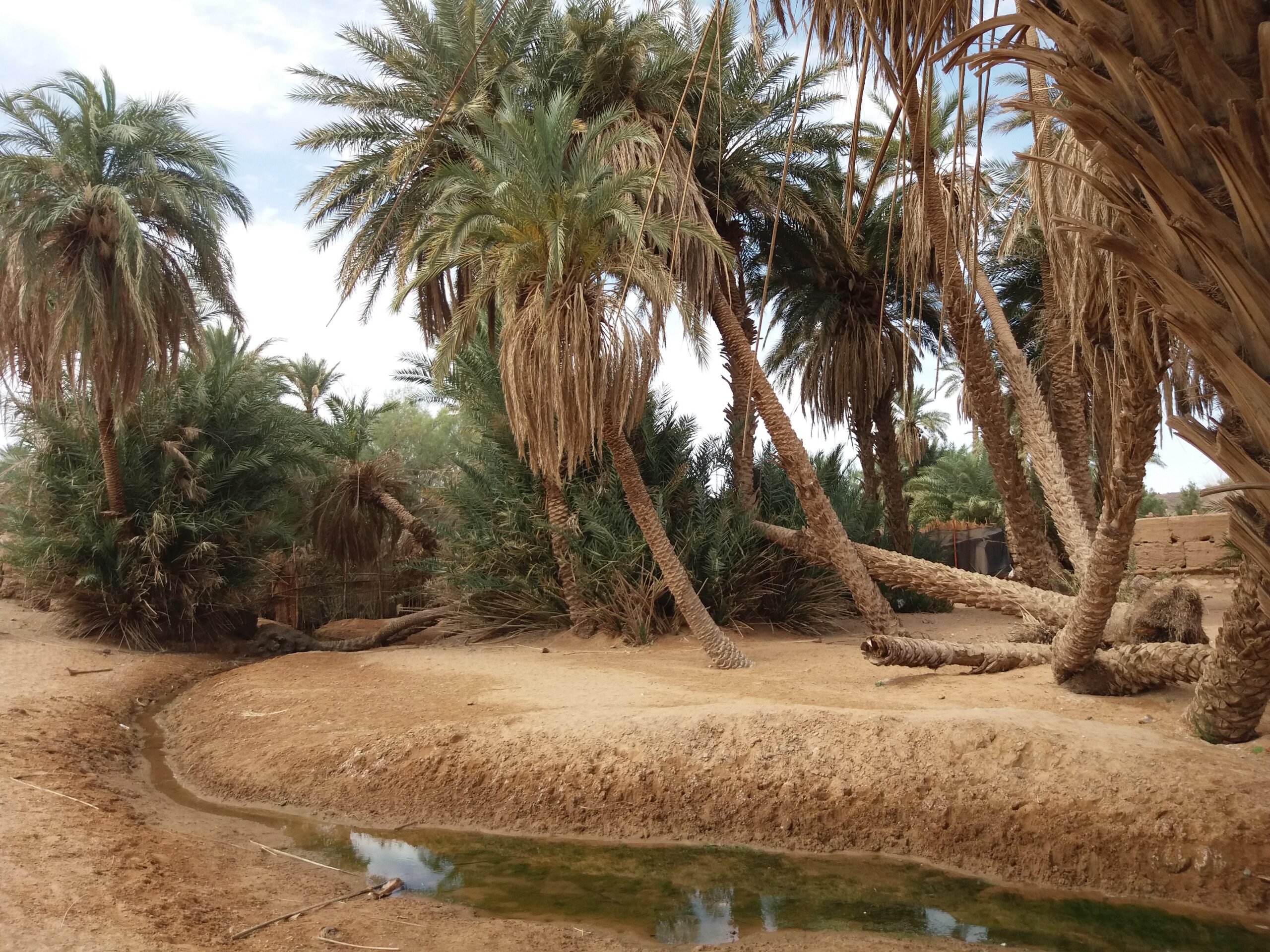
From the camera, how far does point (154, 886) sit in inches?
173

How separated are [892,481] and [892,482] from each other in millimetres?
20

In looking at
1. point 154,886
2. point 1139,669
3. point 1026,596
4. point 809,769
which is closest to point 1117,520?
point 1139,669

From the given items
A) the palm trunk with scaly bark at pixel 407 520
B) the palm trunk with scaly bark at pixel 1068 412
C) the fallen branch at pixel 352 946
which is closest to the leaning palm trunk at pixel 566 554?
the palm trunk with scaly bark at pixel 407 520

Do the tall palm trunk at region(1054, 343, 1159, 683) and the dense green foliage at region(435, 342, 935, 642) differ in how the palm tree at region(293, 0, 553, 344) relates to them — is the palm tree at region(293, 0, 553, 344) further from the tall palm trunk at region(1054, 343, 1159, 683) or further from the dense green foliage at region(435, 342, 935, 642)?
the tall palm trunk at region(1054, 343, 1159, 683)

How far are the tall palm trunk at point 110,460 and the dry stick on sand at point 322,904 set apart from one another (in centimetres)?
1108

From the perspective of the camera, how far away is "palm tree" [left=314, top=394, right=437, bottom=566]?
18.6 meters

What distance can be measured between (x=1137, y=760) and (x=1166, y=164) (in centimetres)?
437

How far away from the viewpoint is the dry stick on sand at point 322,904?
399 cm

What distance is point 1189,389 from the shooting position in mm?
2473

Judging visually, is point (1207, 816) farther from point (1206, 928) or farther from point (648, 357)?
point (648, 357)

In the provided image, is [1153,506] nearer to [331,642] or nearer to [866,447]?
[866,447]

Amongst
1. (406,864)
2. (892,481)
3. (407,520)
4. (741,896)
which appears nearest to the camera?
(741,896)

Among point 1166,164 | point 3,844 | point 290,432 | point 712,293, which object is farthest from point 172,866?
point 290,432

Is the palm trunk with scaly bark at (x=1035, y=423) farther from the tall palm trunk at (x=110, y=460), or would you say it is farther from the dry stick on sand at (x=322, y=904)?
the tall palm trunk at (x=110, y=460)
